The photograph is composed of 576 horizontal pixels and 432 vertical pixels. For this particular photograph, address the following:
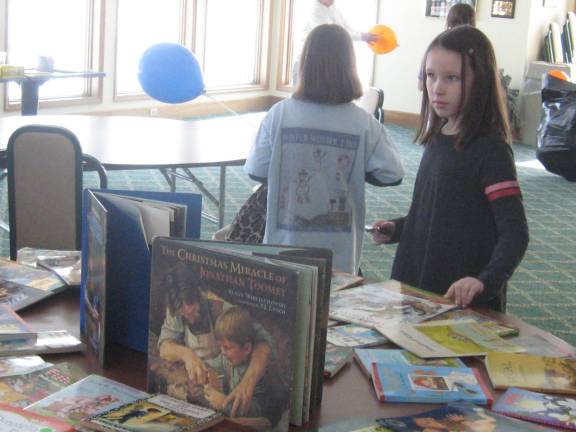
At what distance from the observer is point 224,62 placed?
10.6 metres

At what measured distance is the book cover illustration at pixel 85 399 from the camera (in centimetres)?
139

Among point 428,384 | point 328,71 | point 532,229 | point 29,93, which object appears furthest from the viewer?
point 29,93

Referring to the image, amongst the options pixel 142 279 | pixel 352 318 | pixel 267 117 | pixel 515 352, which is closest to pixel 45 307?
pixel 142 279

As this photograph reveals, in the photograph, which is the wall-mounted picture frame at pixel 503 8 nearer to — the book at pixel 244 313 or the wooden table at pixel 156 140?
the wooden table at pixel 156 140

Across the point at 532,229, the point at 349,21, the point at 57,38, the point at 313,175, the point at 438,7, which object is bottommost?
the point at 532,229

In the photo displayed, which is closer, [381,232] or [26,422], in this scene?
[26,422]

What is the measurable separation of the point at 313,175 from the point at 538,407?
1613mm

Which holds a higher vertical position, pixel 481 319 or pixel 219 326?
pixel 219 326

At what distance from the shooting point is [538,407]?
152cm

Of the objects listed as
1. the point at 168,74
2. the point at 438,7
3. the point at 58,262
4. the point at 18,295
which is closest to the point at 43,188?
the point at 168,74

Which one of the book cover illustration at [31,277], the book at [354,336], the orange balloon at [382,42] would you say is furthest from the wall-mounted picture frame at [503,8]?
the book at [354,336]

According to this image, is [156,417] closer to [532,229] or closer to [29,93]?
[532,229]

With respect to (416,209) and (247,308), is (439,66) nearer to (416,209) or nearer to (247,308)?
(416,209)

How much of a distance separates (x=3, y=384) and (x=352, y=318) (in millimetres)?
717
